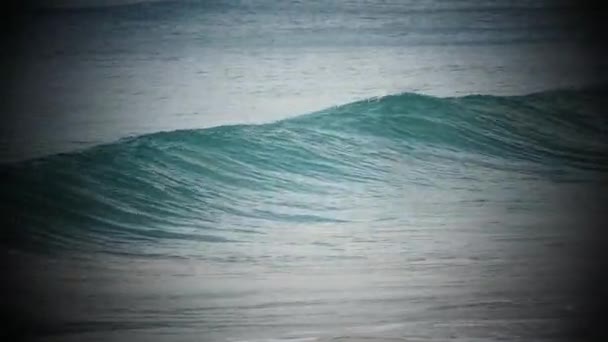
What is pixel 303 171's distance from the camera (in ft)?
4.76

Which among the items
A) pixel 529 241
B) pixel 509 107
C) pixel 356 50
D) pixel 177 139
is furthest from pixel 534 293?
pixel 177 139

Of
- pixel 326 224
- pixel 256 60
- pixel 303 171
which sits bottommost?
pixel 326 224

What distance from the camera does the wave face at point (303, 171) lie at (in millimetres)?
1420

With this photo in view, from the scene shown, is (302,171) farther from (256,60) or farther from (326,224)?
(256,60)

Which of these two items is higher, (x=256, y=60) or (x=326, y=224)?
(x=256, y=60)

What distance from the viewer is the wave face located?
142cm

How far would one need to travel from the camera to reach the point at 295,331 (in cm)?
146

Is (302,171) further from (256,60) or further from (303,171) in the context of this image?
(256,60)

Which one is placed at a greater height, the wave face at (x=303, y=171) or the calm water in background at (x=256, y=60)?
the calm water in background at (x=256, y=60)

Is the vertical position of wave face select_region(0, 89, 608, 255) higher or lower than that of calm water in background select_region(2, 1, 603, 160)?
lower

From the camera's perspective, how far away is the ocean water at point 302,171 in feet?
4.67

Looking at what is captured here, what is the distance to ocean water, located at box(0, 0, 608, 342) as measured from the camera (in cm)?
142

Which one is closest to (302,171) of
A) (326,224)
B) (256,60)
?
(326,224)

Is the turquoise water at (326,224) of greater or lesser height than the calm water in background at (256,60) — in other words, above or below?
below
